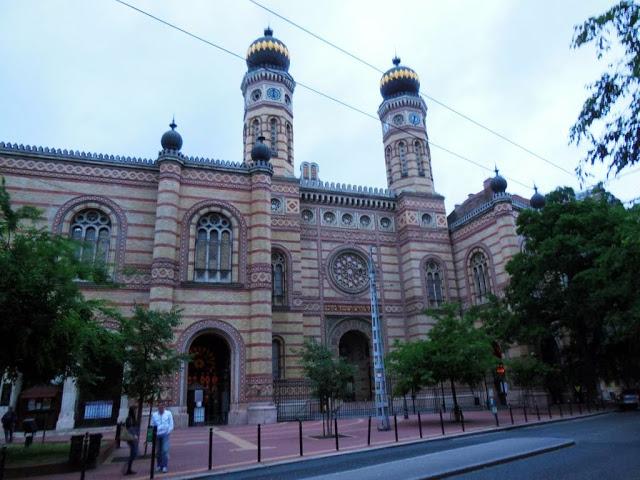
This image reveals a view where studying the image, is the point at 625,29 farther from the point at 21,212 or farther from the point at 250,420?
the point at 250,420

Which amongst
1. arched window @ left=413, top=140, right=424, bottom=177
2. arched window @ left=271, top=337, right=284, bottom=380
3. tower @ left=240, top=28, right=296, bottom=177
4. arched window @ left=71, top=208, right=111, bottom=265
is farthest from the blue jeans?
arched window @ left=413, top=140, right=424, bottom=177

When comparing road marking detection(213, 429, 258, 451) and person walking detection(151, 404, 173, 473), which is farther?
road marking detection(213, 429, 258, 451)

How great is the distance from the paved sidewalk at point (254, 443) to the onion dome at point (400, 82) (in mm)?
22873

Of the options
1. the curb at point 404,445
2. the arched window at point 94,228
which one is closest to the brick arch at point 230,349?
the arched window at point 94,228

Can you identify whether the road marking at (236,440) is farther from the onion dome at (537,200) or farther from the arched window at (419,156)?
the onion dome at (537,200)

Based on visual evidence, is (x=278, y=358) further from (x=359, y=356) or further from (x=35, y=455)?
(x=35, y=455)

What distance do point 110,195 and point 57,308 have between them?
13488 mm

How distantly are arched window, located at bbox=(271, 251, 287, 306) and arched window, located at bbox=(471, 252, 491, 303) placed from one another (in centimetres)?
1143

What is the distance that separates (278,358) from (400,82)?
2112 cm

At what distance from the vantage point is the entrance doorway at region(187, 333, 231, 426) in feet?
69.0

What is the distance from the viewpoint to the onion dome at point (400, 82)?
110ft

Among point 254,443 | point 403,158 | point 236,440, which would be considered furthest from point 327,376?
point 403,158

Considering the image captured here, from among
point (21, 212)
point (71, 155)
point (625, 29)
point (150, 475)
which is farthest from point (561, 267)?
point (71, 155)

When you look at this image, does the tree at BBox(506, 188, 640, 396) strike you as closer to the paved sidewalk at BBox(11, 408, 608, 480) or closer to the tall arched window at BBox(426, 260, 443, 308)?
the paved sidewalk at BBox(11, 408, 608, 480)
